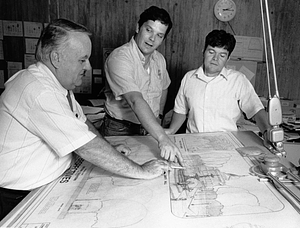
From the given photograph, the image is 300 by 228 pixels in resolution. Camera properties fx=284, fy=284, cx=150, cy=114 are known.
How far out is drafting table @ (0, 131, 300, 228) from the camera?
2.57ft

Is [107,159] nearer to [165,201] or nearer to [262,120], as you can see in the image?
[165,201]

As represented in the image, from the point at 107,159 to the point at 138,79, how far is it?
90 cm

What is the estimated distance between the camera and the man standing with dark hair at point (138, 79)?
4.84ft

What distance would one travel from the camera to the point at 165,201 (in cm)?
90

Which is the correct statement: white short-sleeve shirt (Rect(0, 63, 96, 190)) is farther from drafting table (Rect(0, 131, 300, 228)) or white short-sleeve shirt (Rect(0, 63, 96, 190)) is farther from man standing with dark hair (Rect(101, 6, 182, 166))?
man standing with dark hair (Rect(101, 6, 182, 166))

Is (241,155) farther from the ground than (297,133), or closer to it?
farther from the ground

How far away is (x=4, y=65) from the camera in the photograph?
2996mm

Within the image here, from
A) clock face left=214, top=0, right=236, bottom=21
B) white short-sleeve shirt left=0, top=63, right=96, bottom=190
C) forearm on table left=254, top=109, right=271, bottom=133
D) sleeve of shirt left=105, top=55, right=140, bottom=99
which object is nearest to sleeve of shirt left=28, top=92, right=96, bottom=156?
white short-sleeve shirt left=0, top=63, right=96, bottom=190

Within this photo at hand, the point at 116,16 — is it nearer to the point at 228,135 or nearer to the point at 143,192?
the point at 228,135

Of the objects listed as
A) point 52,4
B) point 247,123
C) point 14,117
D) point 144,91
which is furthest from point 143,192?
point 52,4

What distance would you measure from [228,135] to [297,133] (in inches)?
41.5

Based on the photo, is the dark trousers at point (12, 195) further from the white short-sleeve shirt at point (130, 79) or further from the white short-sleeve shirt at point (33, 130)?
the white short-sleeve shirt at point (130, 79)

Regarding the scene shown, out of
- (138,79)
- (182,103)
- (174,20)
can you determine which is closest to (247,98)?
(182,103)

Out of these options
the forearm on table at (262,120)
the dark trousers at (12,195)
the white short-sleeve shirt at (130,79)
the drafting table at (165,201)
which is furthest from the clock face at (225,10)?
the dark trousers at (12,195)
